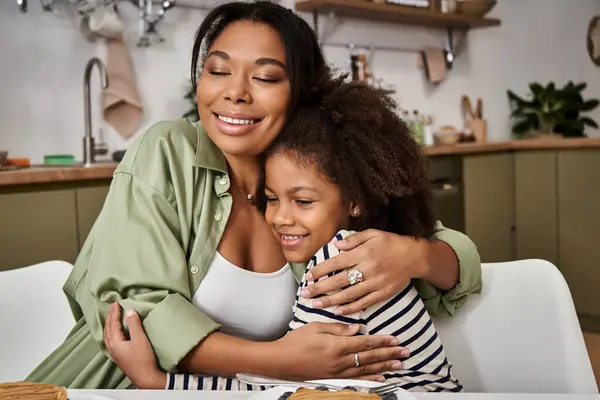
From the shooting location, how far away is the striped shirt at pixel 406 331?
1114mm

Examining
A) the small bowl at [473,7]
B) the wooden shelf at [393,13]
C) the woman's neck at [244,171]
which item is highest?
the small bowl at [473,7]

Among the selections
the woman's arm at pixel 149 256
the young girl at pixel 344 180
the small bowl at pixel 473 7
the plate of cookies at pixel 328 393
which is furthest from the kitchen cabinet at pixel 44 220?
the small bowl at pixel 473 7

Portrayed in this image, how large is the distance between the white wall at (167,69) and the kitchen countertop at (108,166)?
318 mm

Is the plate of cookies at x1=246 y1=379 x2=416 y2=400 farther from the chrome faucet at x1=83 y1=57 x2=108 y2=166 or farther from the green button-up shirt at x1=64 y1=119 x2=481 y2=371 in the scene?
the chrome faucet at x1=83 y1=57 x2=108 y2=166

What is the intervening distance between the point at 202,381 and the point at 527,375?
0.56 metres

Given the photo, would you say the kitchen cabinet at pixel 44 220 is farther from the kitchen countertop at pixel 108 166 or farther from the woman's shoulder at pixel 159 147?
the woman's shoulder at pixel 159 147

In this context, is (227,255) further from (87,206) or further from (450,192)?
(450,192)

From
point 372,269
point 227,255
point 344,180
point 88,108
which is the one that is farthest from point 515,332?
point 88,108

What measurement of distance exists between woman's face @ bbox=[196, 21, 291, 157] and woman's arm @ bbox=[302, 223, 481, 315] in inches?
10.6

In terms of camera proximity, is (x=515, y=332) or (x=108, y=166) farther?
(x=108, y=166)

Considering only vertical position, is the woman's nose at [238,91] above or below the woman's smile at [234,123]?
above

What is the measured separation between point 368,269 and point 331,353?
156 mm

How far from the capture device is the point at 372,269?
113 cm

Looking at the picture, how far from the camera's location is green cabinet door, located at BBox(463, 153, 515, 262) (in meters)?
4.02
